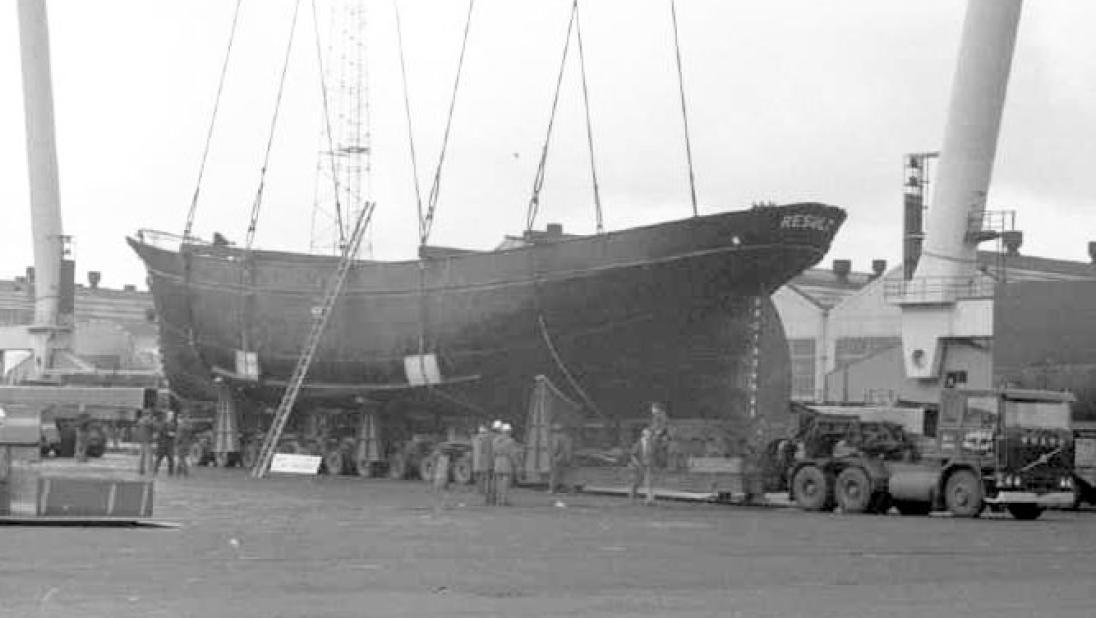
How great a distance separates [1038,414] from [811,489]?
4.58m

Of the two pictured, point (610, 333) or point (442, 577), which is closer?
point (442, 577)

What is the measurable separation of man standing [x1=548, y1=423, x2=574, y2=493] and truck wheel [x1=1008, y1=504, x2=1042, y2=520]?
35.8ft

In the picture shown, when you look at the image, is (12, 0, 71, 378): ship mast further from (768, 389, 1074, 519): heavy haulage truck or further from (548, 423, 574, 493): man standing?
(768, 389, 1074, 519): heavy haulage truck

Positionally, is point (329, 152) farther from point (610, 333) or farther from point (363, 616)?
point (363, 616)

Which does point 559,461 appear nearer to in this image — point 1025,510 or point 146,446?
point 146,446

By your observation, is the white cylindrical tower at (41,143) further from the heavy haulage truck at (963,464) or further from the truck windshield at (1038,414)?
the truck windshield at (1038,414)

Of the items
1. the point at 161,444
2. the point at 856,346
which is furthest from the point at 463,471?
the point at 856,346

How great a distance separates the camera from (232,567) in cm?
1727

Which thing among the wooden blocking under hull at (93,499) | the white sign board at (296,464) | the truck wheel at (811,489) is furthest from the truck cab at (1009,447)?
the white sign board at (296,464)

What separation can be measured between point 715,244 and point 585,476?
5.98 meters

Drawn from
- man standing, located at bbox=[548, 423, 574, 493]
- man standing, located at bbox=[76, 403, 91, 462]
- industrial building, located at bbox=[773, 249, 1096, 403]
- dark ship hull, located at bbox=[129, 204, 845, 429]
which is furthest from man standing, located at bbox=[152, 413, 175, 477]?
industrial building, located at bbox=[773, 249, 1096, 403]

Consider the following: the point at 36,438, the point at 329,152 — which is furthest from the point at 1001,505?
the point at 329,152

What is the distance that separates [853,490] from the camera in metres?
33.5

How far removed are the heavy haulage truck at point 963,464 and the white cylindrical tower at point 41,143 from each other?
4098cm
